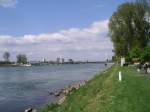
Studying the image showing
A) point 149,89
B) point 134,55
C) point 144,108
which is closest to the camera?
point 144,108

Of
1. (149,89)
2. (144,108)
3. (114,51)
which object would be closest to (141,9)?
(114,51)

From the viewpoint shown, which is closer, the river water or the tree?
the river water

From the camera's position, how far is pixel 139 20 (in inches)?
3292

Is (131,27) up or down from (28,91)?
up

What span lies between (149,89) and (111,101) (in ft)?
17.8

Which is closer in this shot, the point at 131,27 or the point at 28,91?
the point at 28,91

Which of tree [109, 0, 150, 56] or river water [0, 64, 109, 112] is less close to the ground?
tree [109, 0, 150, 56]

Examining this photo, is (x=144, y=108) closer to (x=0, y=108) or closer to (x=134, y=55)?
(x=0, y=108)

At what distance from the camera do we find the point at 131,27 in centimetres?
8369

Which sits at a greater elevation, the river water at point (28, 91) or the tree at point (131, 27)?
the tree at point (131, 27)

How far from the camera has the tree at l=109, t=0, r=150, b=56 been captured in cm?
8344

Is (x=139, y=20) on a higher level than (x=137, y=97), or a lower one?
higher

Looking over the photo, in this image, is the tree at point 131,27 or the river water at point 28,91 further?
the tree at point 131,27

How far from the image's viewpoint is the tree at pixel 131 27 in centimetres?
8344
